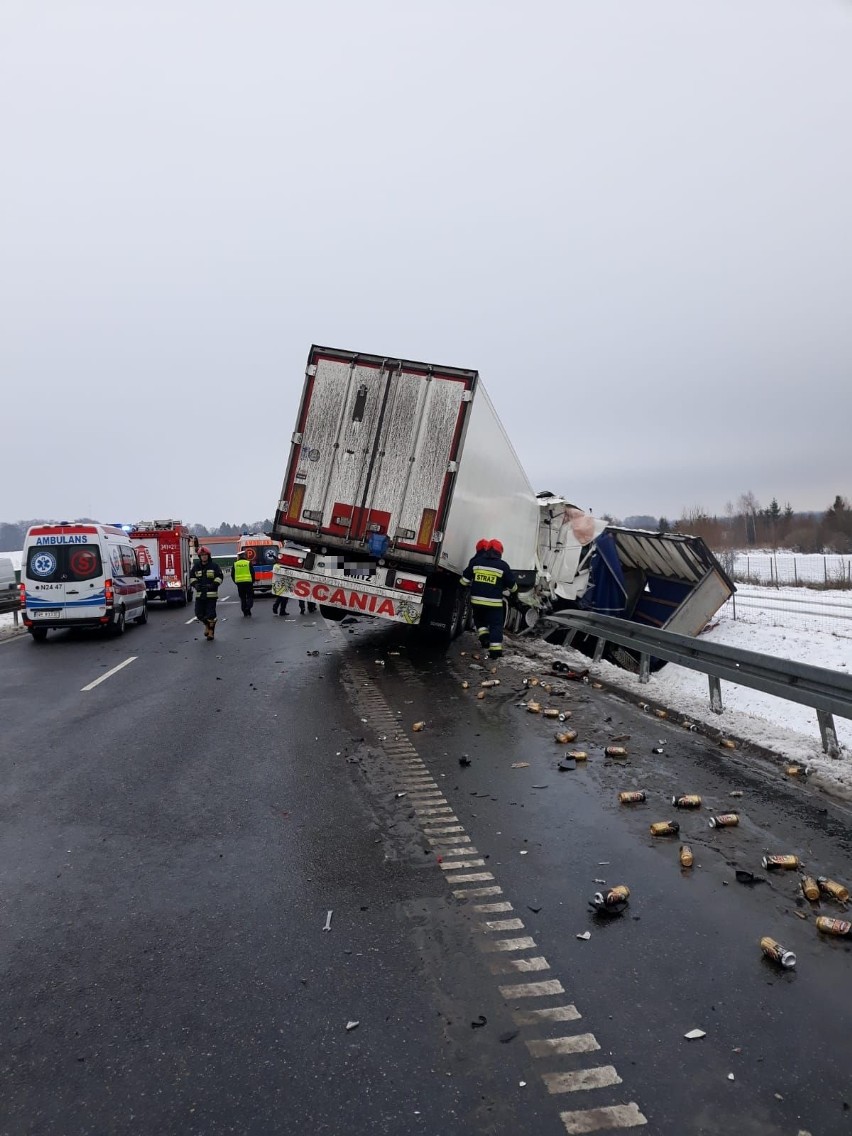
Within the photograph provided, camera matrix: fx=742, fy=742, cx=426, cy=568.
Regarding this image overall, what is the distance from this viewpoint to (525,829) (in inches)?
191

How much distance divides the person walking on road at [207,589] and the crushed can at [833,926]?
1273cm

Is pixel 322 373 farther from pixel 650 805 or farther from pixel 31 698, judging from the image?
pixel 650 805

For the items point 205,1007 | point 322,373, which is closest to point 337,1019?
point 205,1007

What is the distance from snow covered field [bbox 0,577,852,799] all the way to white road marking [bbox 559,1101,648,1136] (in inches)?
150

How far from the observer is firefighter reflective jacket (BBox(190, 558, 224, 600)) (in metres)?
15.1

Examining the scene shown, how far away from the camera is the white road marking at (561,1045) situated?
272 centimetres

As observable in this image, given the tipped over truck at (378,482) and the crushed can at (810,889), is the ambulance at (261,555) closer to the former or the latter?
the tipped over truck at (378,482)

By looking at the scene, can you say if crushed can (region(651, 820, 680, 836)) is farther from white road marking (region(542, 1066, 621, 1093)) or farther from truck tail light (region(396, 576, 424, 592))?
truck tail light (region(396, 576, 424, 592))

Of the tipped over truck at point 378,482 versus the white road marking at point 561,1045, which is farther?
the tipped over truck at point 378,482

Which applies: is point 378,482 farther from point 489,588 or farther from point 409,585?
point 489,588

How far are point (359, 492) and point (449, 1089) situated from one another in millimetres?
8522

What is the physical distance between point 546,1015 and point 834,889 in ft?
6.31

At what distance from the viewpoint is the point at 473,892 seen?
396 cm

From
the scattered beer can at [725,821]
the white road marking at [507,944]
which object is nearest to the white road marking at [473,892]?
the white road marking at [507,944]
